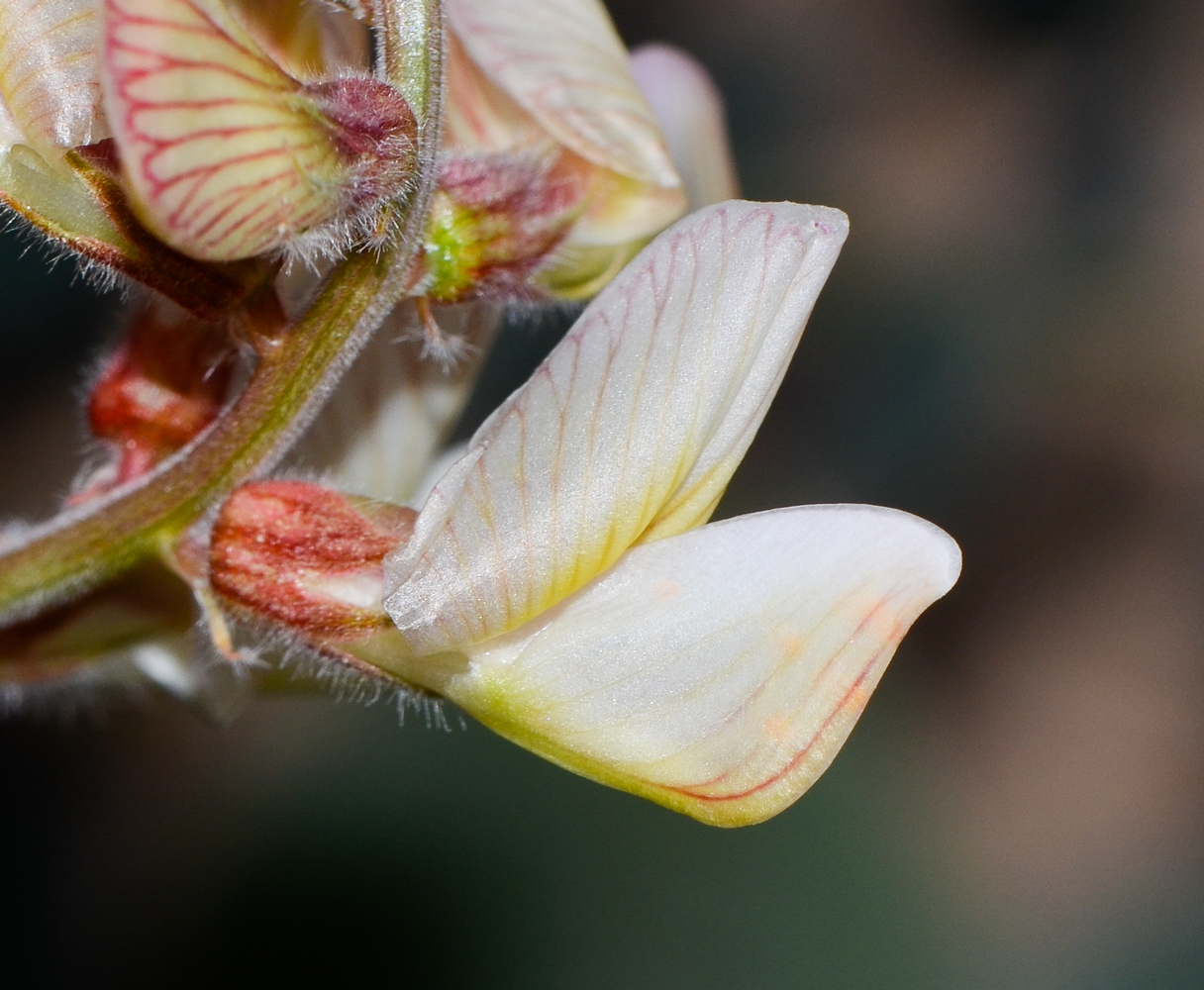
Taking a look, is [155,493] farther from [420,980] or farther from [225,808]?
[225,808]

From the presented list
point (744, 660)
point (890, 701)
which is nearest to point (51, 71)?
point (744, 660)

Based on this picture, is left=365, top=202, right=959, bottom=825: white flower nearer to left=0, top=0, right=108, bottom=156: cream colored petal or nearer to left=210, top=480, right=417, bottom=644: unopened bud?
left=210, top=480, right=417, bottom=644: unopened bud

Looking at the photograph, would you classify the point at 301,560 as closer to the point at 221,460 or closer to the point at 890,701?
the point at 221,460

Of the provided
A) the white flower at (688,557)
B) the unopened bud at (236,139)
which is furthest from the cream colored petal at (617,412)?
the unopened bud at (236,139)

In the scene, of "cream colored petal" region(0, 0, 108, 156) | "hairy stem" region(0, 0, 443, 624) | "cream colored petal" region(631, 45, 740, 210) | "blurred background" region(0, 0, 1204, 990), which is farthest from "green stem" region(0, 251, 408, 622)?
"blurred background" region(0, 0, 1204, 990)

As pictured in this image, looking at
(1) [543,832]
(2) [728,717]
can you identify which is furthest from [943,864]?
(2) [728,717]

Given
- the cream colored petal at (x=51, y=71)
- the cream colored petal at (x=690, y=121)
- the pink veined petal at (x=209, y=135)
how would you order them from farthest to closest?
the cream colored petal at (x=690, y=121), the cream colored petal at (x=51, y=71), the pink veined petal at (x=209, y=135)

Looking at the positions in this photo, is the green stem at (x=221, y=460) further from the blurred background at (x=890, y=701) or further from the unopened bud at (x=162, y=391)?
the blurred background at (x=890, y=701)
